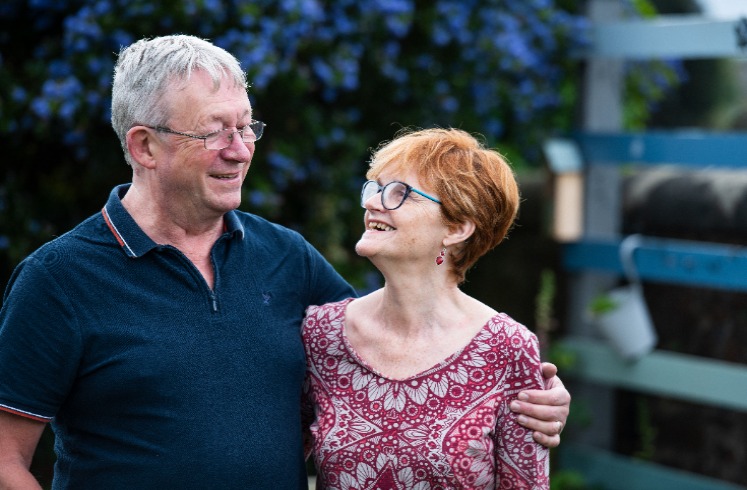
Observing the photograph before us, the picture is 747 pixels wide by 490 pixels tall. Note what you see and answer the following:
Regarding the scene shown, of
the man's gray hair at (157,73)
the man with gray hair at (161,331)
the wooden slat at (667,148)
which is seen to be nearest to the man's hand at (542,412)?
the man with gray hair at (161,331)

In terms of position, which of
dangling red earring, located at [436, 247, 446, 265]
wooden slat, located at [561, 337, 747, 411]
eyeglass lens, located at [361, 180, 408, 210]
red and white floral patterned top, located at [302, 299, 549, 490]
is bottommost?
wooden slat, located at [561, 337, 747, 411]

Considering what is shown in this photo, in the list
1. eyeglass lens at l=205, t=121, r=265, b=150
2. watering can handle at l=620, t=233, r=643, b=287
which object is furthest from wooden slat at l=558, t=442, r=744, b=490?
eyeglass lens at l=205, t=121, r=265, b=150

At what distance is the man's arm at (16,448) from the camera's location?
2020 millimetres

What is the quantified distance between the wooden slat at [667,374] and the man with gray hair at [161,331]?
91.6 inches

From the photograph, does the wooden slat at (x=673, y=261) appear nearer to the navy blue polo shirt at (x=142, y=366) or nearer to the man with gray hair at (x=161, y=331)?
the man with gray hair at (x=161, y=331)

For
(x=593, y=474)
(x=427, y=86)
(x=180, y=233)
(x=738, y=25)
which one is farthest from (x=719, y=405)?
(x=180, y=233)

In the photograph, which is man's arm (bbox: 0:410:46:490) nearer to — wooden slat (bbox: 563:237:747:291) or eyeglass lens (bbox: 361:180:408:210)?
eyeglass lens (bbox: 361:180:408:210)

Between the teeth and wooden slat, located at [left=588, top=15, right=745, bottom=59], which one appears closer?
the teeth

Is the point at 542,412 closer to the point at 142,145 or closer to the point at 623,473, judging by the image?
the point at 142,145

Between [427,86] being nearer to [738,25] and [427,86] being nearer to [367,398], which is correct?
[738,25]

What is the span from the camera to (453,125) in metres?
4.91

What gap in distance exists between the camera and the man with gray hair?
2023 millimetres

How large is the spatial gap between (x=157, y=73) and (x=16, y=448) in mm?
826

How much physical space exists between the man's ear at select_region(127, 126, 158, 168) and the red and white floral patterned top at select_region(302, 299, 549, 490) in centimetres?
64
